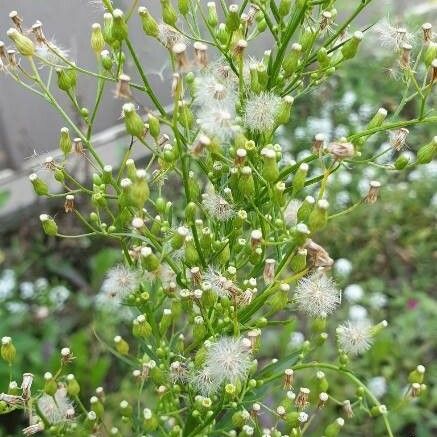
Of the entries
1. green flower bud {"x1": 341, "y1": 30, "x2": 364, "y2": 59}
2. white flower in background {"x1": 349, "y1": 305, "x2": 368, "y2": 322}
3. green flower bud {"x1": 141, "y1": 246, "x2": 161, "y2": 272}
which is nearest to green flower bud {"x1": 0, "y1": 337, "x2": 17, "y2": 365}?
green flower bud {"x1": 141, "y1": 246, "x2": 161, "y2": 272}

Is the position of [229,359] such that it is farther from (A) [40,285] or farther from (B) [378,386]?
(A) [40,285]

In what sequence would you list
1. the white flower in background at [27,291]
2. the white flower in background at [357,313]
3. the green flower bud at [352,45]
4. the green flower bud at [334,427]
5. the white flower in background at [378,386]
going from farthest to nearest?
the white flower in background at [27,291], the white flower in background at [357,313], the white flower in background at [378,386], the green flower bud at [334,427], the green flower bud at [352,45]

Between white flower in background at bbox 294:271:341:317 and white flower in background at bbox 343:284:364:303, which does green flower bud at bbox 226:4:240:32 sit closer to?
white flower in background at bbox 294:271:341:317

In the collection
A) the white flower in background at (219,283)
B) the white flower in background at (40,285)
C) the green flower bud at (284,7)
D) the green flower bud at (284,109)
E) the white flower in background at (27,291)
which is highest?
the green flower bud at (284,7)

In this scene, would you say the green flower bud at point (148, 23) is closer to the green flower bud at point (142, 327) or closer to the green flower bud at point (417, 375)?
the green flower bud at point (142, 327)

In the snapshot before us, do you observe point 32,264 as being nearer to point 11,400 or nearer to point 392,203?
point 392,203

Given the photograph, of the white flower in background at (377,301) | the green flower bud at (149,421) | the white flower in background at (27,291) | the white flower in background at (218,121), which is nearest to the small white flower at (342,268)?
the white flower in background at (377,301)
